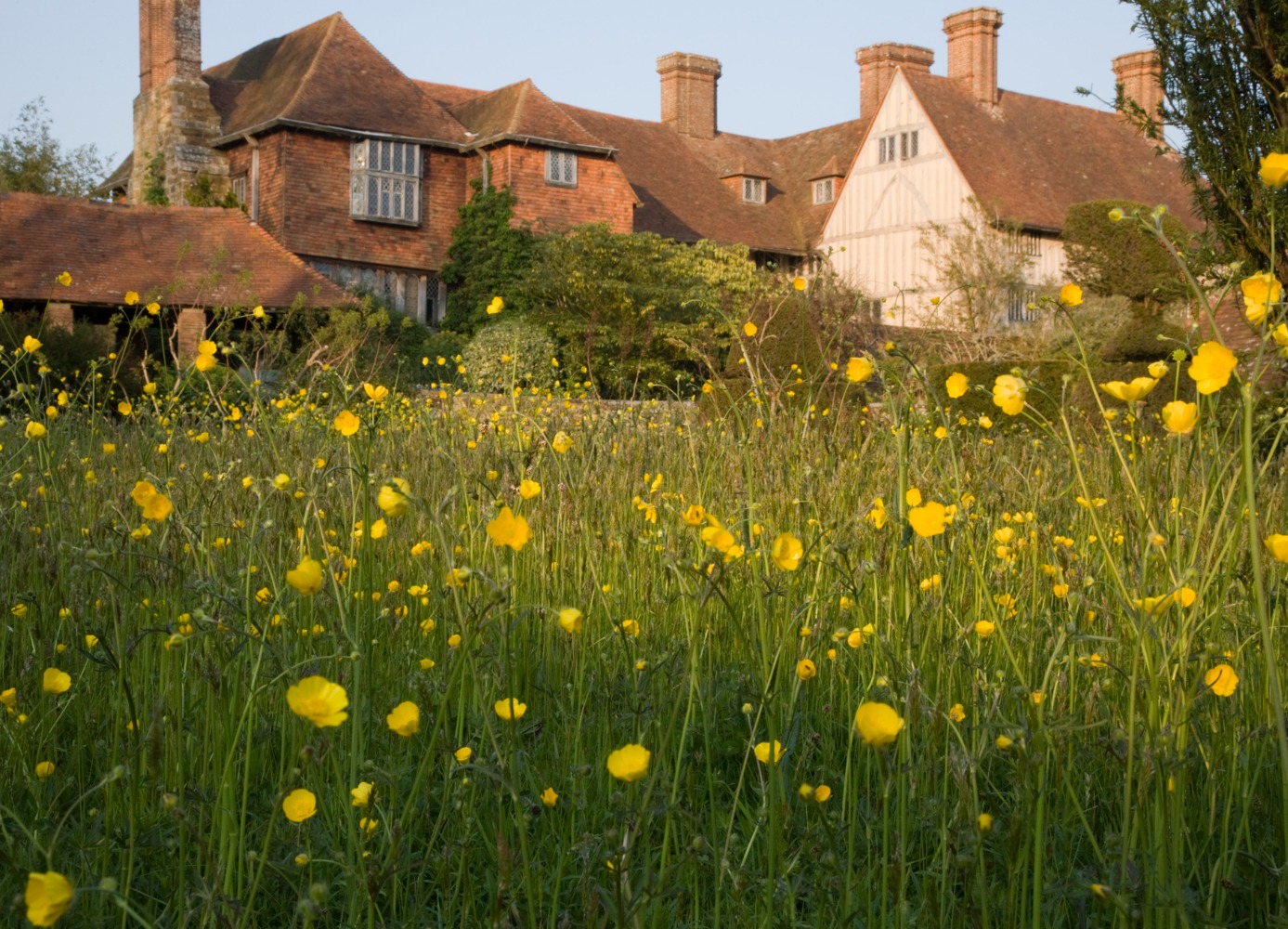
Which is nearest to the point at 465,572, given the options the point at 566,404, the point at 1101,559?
the point at 1101,559

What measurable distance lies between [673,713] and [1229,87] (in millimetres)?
5890

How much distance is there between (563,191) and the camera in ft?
83.9

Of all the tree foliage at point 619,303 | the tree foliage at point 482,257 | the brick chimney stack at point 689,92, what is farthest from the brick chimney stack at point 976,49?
the tree foliage at point 482,257

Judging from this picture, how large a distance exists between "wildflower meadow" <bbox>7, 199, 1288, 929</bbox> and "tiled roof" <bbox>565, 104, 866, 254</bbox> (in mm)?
25279

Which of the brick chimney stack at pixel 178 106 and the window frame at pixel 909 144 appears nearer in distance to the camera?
the brick chimney stack at pixel 178 106

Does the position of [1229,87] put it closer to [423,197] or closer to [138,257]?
[138,257]

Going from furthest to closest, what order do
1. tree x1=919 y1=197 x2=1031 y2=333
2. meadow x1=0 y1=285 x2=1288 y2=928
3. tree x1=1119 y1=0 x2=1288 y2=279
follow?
tree x1=919 y1=197 x2=1031 y2=333, tree x1=1119 y1=0 x2=1288 y2=279, meadow x1=0 y1=285 x2=1288 y2=928

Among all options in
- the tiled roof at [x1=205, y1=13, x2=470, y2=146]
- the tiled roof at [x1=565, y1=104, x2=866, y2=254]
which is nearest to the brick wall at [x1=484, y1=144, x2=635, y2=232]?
the tiled roof at [x1=205, y1=13, x2=470, y2=146]

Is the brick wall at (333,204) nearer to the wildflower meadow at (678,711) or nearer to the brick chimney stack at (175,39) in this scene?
the brick chimney stack at (175,39)

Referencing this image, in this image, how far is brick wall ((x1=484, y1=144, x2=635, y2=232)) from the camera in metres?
25.0

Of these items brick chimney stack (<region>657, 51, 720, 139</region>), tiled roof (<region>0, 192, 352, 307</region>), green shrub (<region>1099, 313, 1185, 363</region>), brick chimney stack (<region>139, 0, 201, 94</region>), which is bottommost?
green shrub (<region>1099, 313, 1185, 363</region>)

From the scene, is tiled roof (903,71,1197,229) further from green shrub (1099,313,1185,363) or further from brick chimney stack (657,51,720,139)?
green shrub (1099,313,1185,363)

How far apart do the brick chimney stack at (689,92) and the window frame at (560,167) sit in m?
8.28

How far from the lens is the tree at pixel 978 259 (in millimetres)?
23094
